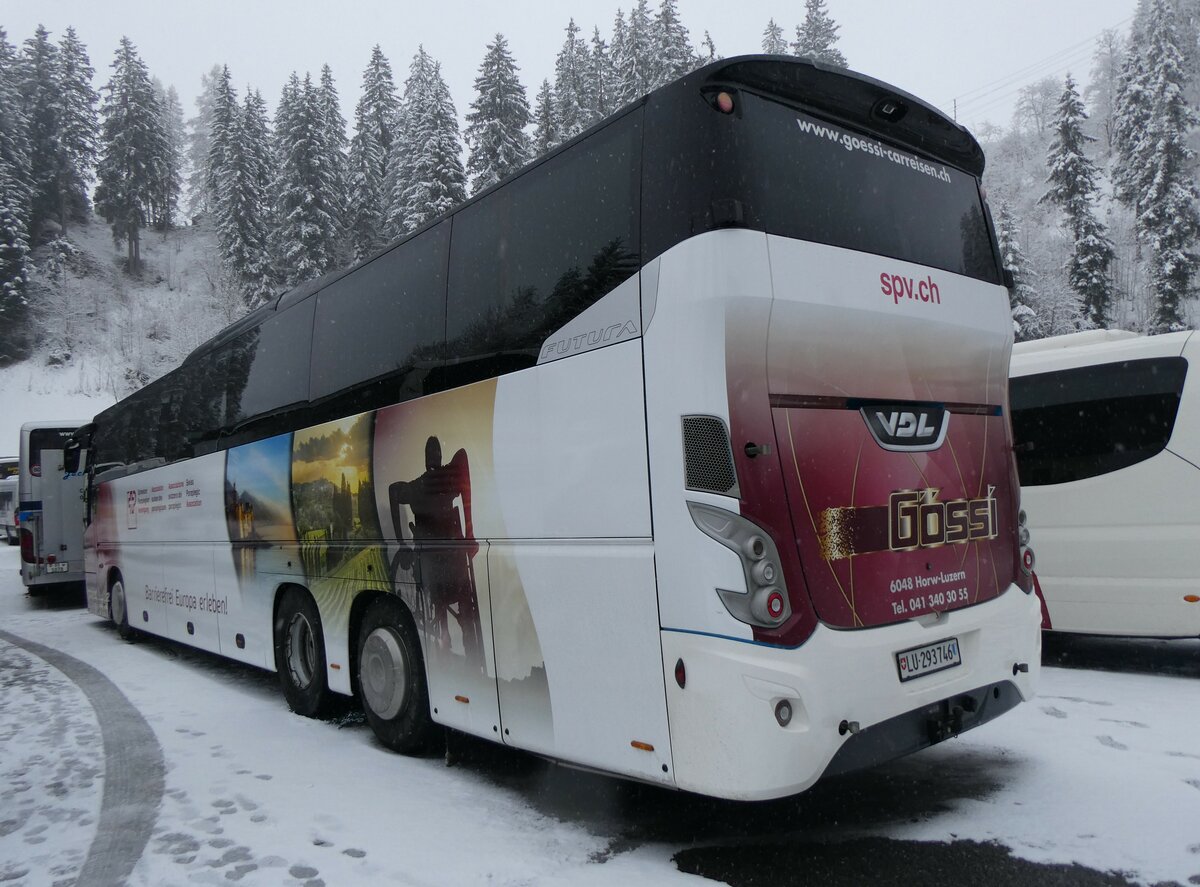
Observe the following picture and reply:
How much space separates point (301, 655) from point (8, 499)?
35.3 metres

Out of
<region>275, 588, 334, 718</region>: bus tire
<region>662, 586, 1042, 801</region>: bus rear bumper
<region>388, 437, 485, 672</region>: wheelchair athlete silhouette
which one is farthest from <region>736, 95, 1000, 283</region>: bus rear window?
<region>275, 588, 334, 718</region>: bus tire

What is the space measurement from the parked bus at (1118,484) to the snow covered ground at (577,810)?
718 millimetres

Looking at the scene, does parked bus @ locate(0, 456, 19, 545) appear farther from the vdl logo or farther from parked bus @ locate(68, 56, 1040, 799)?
the vdl logo

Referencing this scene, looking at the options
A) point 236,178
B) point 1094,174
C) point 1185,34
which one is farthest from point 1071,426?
point 1185,34

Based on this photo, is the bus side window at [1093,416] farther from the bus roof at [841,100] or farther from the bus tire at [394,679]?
the bus tire at [394,679]

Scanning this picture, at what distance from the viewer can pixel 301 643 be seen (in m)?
7.48

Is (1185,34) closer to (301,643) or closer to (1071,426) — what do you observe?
(1071,426)

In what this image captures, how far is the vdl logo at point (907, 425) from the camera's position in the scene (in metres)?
4.18

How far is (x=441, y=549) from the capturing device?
17.7 ft

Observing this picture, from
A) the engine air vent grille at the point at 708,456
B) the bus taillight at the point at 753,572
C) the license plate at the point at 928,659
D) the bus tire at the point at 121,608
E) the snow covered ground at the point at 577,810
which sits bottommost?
the snow covered ground at the point at 577,810

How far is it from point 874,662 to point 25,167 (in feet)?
241

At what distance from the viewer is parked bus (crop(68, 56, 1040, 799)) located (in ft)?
12.1

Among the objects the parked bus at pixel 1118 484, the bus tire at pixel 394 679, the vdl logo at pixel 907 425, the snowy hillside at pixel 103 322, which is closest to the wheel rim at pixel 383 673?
the bus tire at pixel 394 679

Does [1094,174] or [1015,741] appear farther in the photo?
[1094,174]
